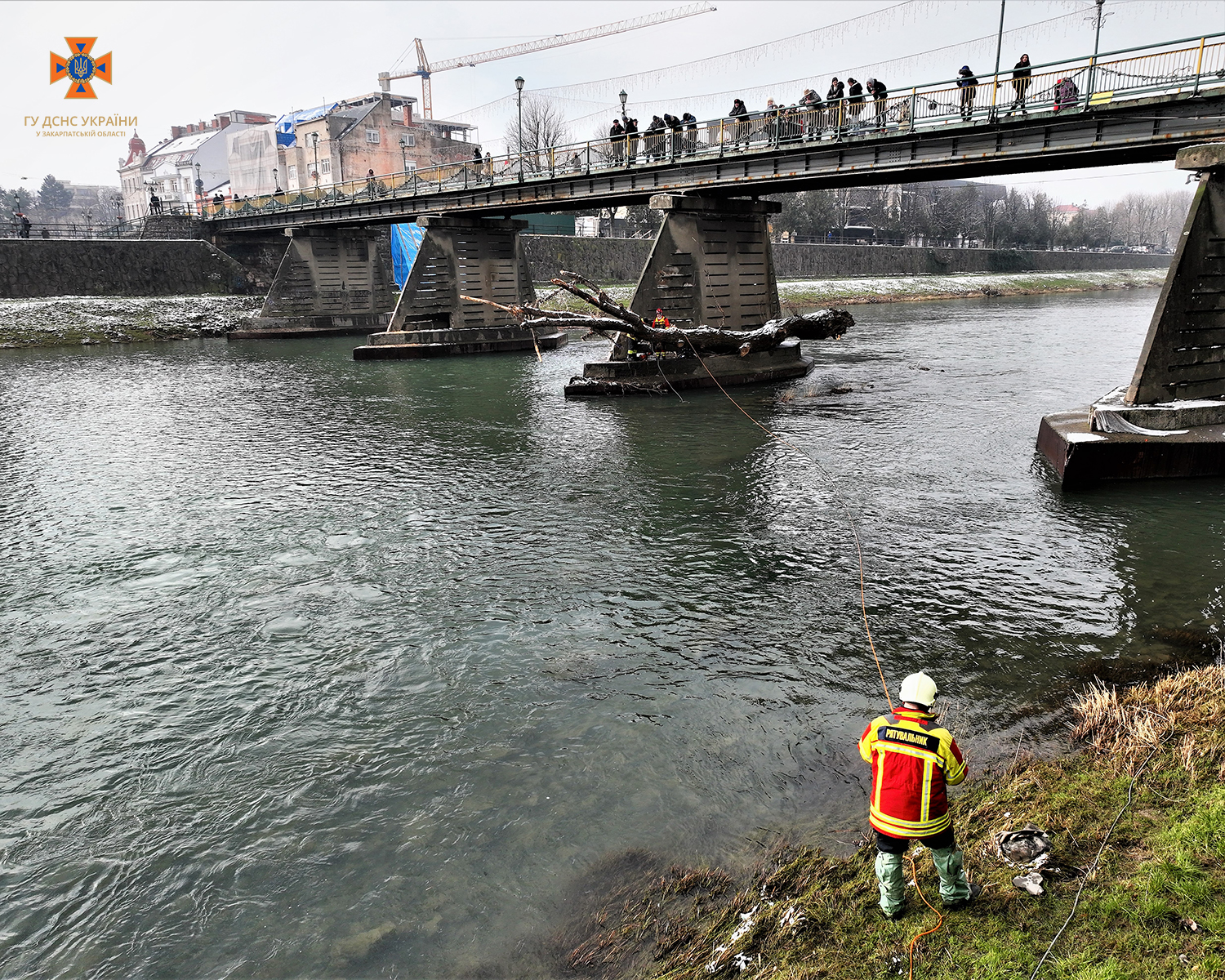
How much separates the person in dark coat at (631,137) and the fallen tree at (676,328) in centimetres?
625

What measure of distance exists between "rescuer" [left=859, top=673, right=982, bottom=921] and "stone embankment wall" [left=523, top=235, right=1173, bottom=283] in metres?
63.3

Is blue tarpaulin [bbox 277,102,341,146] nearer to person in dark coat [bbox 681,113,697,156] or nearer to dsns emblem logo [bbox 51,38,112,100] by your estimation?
dsns emblem logo [bbox 51,38,112,100]

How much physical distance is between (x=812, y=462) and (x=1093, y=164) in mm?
12782

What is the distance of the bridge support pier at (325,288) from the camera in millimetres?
56031

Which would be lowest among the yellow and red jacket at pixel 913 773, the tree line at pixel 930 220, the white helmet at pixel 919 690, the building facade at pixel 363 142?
the yellow and red jacket at pixel 913 773

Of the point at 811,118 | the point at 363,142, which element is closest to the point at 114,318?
the point at 811,118

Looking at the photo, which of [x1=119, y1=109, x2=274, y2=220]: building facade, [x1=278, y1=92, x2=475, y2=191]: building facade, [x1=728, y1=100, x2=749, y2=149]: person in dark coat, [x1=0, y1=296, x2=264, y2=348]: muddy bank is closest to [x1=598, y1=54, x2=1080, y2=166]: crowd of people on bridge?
[x1=728, y1=100, x2=749, y2=149]: person in dark coat

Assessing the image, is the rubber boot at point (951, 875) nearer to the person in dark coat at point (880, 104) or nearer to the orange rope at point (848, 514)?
the orange rope at point (848, 514)

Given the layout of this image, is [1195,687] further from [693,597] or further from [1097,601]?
[693,597]

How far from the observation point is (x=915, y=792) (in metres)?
5.29

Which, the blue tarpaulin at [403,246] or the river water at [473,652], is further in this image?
the blue tarpaulin at [403,246]

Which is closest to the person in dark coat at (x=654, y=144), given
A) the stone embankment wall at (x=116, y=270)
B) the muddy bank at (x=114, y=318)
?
the muddy bank at (x=114, y=318)

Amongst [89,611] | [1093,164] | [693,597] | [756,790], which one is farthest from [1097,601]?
[1093,164]

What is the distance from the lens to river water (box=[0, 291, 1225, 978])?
6629 mm
